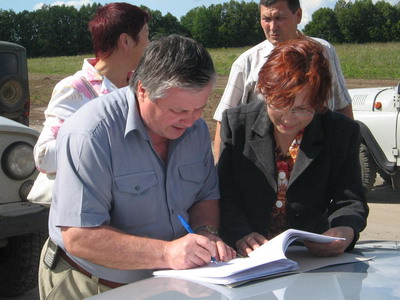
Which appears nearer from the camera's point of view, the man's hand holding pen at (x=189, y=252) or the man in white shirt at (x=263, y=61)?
the man's hand holding pen at (x=189, y=252)

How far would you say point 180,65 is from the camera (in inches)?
72.4

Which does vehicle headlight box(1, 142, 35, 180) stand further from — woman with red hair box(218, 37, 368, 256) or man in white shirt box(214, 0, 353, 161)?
woman with red hair box(218, 37, 368, 256)

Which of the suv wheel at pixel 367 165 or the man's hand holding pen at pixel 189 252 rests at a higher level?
the man's hand holding pen at pixel 189 252

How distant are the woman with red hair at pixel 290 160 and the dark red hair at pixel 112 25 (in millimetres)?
864

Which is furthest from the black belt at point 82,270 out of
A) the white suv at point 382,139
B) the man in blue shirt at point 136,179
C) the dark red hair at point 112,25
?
the white suv at point 382,139

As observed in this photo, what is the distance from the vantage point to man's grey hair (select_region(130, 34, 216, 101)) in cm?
184

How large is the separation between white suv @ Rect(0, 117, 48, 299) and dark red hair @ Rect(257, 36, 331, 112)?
7.80 feet

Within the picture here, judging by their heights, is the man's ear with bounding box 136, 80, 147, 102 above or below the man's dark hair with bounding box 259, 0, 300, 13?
below

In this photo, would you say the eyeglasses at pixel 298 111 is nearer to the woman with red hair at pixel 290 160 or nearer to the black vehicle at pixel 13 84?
the woman with red hair at pixel 290 160

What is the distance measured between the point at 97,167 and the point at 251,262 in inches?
23.2

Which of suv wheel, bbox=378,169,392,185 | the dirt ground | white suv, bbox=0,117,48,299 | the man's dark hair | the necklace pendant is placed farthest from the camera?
the dirt ground

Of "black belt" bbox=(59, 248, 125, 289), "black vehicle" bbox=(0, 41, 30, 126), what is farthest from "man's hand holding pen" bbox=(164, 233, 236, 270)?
"black vehicle" bbox=(0, 41, 30, 126)

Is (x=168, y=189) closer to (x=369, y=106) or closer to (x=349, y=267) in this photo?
(x=349, y=267)

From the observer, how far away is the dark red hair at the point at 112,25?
296 cm
